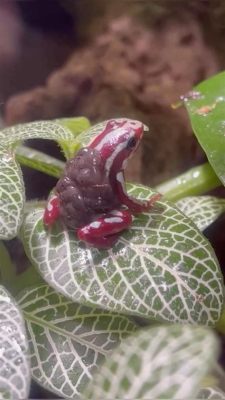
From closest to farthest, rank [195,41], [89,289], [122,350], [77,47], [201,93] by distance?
[122,350] → [89,289] → [201,93] → [195,41] → [77,47]

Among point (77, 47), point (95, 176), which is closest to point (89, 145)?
point (95, 176)

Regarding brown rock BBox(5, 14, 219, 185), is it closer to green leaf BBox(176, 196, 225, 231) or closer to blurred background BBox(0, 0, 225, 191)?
blurred background BBox(0, 0, 225, 191)

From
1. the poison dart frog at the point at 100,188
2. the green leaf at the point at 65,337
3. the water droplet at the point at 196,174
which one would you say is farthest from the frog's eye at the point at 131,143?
the water droplet at the point at 196,174

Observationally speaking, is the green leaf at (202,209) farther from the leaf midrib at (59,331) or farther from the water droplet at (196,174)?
the leaf midrib at (59,331)

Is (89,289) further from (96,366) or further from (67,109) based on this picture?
(67,109)

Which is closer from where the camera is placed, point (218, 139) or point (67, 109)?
point (218, 139)

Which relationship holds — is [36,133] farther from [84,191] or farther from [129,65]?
[129,65]
